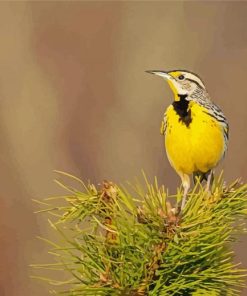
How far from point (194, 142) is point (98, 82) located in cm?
291

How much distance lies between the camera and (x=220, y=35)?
3.90 metres

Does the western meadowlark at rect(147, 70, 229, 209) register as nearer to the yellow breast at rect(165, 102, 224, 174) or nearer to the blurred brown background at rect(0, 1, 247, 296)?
the yellow breast at rect(165, 102, 224, 174)

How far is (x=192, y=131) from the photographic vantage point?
962 mm

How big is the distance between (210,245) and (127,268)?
5 centimetres

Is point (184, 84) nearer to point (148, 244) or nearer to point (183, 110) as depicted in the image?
point (183, 110)

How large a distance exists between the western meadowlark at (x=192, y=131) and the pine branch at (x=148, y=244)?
1.28 feet

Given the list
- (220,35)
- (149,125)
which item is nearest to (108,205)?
(149,125)

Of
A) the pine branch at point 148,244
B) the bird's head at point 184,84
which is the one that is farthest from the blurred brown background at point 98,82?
the pine branch at point 148,244

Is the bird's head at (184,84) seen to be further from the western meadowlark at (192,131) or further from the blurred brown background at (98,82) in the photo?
the blurred brown background at (98,82)

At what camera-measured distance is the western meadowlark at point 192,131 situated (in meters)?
0.96

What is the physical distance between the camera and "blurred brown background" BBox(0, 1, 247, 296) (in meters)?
3.56

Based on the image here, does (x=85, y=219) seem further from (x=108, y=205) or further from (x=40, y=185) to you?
(x=40, y=185)

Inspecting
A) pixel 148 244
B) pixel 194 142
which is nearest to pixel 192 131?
pixel 194 142

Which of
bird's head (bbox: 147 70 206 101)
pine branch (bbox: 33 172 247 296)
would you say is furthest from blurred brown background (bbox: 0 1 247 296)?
pine branch (bbox: 33 172 247 296)
